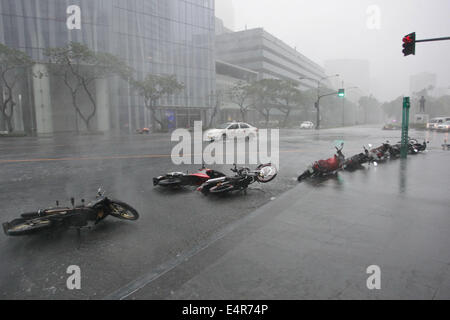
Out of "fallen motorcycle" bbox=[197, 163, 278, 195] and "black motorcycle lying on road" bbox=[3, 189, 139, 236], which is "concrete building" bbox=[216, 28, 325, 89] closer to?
"fallen motorcycle" bbox=[197, 163, 278, 195]

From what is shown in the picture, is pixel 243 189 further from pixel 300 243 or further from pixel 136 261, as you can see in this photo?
pixel 136 261

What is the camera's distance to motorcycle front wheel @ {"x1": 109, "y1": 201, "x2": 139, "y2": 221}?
16.7 ft

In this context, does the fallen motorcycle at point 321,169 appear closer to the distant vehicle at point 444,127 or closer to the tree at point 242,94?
the distant vehicle at point 444,127

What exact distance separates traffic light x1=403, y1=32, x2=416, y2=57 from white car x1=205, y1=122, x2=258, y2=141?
39.5ft

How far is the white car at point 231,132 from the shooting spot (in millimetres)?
23250

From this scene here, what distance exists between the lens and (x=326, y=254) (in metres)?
3.91

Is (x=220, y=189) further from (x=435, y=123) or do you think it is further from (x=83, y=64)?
(x=435, y=123)

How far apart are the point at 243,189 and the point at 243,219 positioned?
206 centimetres

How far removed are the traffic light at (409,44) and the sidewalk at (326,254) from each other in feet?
34.8

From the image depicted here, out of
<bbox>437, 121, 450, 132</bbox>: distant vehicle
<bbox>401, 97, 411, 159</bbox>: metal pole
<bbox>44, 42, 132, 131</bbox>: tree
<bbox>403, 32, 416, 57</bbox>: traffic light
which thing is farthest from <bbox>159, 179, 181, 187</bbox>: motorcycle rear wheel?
<bbox>437, 121, 450, 132</bbox>: distant vehicle

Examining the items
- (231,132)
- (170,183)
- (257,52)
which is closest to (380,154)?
(170,183)

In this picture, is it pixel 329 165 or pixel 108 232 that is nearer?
pixel 108 232

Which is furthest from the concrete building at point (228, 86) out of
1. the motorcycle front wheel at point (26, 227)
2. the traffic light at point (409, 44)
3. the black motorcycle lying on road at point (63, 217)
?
the motorcycle front wheel at point (26, 227)

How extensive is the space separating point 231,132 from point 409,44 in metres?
13.3
